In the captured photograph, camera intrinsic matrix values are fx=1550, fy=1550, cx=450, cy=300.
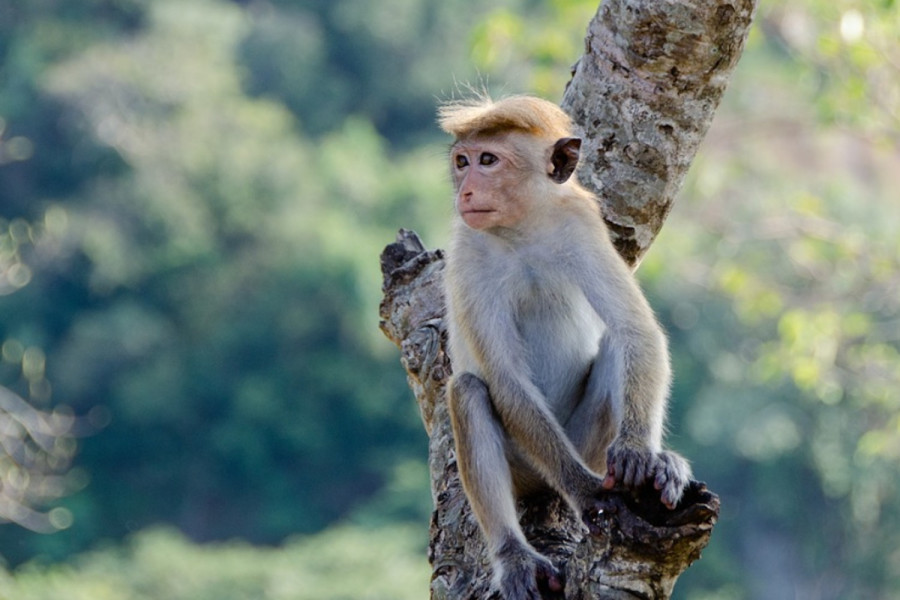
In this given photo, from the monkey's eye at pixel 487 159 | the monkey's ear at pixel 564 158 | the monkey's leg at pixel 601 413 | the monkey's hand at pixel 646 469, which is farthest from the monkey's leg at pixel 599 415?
the monkey's eye at pixel 487 159

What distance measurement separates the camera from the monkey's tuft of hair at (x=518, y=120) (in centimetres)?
643

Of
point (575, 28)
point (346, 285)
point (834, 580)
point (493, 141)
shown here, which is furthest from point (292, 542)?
point (493, 141)

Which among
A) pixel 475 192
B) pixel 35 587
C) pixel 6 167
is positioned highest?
pixel 6 167

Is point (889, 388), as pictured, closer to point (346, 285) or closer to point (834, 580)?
point (834, 580)

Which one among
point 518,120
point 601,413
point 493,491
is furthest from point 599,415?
point 518,120

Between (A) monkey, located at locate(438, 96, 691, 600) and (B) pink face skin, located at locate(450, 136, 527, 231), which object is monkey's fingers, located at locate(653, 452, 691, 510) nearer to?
(A) monkey, located at locate(438, 96, 691, 600)

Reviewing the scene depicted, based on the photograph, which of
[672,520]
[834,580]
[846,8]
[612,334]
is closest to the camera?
[672,520]

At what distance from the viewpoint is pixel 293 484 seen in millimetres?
56688

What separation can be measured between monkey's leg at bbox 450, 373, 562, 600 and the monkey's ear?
95cm

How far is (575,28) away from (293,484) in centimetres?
4249

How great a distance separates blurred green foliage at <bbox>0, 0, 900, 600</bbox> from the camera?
41.9 m

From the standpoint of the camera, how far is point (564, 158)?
6.42 m

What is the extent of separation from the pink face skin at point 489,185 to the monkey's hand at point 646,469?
1.22m

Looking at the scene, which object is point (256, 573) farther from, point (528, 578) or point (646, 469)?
point (646, 469)
